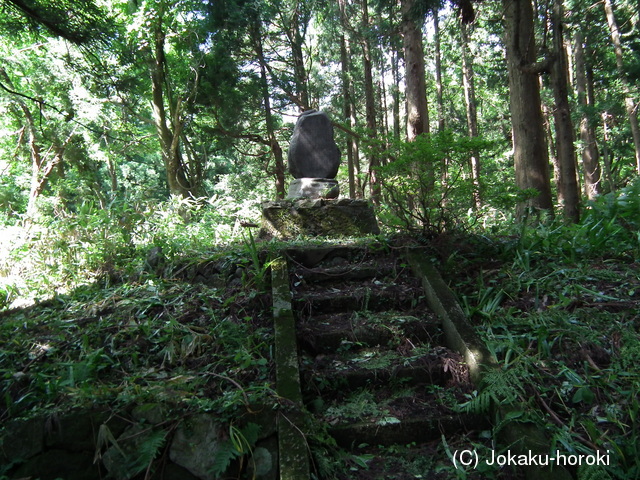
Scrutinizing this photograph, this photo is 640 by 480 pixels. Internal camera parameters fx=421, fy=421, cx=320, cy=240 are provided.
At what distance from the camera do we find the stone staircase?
2.47 meters

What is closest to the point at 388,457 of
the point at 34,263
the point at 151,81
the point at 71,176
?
the point at 34,263

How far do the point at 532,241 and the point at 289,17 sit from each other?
1341 centimetres

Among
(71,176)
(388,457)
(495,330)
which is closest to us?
(388,457)

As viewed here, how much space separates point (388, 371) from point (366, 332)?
439mm

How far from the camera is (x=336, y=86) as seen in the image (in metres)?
16.2

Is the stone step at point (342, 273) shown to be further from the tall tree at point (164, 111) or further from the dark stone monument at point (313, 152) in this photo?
the tall tree at point (164, 111)

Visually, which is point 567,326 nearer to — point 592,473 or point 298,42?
point 592,473

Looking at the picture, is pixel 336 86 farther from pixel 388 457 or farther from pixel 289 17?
pixel 388 457

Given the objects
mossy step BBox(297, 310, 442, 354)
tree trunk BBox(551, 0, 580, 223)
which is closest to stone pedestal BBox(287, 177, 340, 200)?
mossy step BBox(297, 310, 442, 354)

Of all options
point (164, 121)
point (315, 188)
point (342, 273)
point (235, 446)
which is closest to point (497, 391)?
point (235, 446)

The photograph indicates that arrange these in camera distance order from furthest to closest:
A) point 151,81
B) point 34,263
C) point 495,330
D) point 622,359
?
point 151,81 → point 34,263 → point 495,330 → point 622,359

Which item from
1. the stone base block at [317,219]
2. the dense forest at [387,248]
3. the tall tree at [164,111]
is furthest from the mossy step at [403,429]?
the tall tree at [164,111]

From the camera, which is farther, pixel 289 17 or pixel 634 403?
pixel 289 17

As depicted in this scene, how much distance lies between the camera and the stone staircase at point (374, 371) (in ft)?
8.12
